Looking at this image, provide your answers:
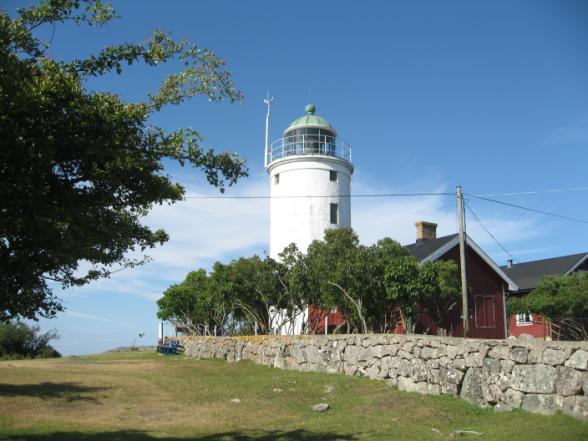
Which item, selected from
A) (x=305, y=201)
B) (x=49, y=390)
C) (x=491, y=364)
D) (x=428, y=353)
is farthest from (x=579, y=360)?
(x=305, y=201)

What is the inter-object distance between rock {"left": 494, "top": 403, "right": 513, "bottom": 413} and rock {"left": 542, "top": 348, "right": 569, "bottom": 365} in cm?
118

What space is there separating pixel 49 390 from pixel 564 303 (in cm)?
2045

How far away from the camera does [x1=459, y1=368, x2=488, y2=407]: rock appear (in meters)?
11.5

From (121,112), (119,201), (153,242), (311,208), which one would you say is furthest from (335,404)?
(311,208)

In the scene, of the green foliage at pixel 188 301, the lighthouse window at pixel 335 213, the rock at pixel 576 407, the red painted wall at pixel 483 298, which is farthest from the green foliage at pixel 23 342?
the rock at pixel 576 407

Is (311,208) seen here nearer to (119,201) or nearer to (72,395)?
(72,395)

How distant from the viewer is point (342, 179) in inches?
1201

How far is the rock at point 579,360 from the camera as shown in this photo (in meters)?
9.59

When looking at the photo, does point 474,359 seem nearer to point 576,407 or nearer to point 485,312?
point 576,407

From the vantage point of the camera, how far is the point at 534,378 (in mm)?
10445

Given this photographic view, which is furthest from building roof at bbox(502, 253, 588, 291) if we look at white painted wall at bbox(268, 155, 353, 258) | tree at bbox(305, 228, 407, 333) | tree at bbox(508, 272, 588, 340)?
tree at bbox(305, 228, 407, 333)

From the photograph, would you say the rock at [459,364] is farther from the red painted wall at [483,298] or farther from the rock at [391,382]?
the red painted wall at [483,298]

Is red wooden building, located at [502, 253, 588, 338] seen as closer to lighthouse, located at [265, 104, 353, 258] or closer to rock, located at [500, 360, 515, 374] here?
lighthouse, located at [265, 104, 353, 258]

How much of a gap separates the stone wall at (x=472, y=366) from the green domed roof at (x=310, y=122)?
49.1ft
